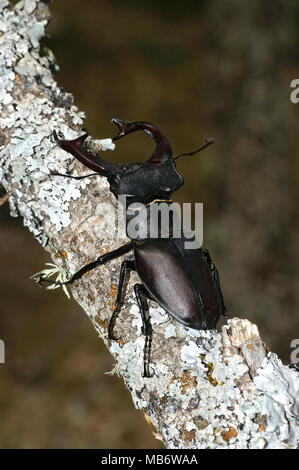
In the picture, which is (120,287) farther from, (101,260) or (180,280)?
(180,280)

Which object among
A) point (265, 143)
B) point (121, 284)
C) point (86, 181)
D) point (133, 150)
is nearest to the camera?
point (121, 284)

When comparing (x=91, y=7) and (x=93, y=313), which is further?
(x=91, y=7)

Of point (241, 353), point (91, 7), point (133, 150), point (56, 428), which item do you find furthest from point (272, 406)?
point (91, 7)

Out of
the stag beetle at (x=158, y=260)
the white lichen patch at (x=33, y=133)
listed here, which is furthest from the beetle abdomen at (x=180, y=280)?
the white lichen patch at (x=33, y=133)

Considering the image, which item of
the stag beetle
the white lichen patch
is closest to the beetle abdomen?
the stag beetle

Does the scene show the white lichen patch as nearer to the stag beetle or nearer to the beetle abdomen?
the stag beetle

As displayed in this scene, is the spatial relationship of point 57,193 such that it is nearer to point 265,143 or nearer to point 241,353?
point 241,353

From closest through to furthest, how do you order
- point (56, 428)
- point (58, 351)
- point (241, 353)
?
point (241, 353) < point (56, 428) < point (58, 351)
